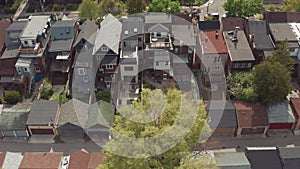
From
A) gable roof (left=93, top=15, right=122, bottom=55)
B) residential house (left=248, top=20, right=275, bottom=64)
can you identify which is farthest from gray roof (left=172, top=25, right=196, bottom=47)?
residential house (left=248, top=20, right=275, bottom=64)

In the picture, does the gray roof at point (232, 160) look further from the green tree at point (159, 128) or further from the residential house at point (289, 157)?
the green tree at point (159, 128)

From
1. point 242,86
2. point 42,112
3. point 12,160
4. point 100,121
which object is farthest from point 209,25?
point 12,160

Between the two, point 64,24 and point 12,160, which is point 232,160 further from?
point 64,24

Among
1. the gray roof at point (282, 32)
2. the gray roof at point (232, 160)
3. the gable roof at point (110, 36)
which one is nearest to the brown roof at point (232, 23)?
the gray roof at point (282, 32)

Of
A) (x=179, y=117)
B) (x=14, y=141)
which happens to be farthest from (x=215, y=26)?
(x=14, y=141)

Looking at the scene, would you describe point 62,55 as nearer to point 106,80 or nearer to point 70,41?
point 70,41

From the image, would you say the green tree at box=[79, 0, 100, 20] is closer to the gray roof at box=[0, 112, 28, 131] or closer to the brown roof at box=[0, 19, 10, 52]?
the brown roof at box=[0, 19, 10, 52]
